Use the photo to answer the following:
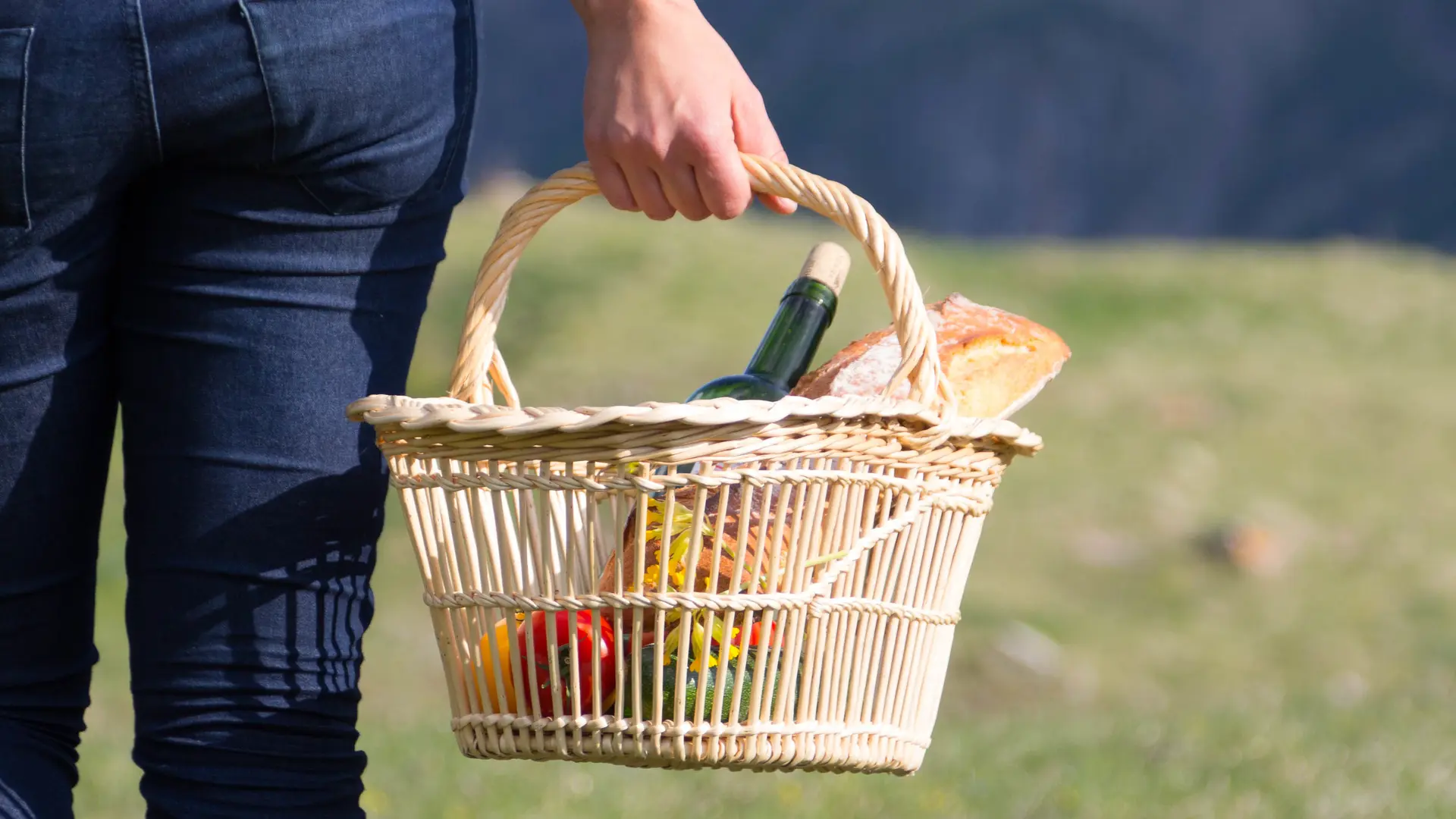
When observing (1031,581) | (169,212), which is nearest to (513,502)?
(169,212)

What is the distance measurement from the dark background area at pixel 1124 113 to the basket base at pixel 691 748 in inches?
1177

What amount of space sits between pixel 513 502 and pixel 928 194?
32.4m

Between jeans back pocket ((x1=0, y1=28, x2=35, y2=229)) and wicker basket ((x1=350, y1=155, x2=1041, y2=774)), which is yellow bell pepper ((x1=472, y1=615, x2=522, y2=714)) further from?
jeans back pocket ((x1=0, y1=28, x2=35, y2=229))

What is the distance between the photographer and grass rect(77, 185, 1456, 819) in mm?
3348

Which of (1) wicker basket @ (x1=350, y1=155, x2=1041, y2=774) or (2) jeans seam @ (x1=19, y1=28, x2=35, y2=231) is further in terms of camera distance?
(1) wicker basket @ (x1=350, y1=155, x2=1041, y2=774)

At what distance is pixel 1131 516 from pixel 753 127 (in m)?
7.72

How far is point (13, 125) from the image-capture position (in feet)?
3.83

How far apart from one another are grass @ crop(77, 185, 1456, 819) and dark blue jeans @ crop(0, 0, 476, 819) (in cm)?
174

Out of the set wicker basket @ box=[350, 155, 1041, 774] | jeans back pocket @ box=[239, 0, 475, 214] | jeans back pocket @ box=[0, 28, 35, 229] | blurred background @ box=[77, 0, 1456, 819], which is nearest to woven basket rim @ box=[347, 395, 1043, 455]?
wicker basket @ box=[350, 155, 1041, 774]

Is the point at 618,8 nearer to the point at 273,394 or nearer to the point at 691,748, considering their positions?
the point at 273,394

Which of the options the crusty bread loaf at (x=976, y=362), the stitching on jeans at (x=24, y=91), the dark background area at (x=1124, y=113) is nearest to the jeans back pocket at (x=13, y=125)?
the stitching on jeans at (x=24, y=91)

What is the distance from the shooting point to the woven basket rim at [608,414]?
124 centimetres

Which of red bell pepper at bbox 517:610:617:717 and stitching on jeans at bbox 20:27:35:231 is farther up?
stitching on jeans at bbox 20:27:35:231

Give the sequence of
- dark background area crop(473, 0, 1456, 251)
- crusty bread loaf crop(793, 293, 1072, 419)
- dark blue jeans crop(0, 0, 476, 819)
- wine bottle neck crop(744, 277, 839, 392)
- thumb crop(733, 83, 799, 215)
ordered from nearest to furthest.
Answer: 1. dark blue jeans crop(0, 0, 476, 819)
2. thumb crop(733, 83, 799, 215)
3. crusty bread loaf crop(793, 293, 1072, 419)
4. wine bottle neck crop(744, 277, 839, 392)
5. dark background area crop(473, 0, 1456, 251)
